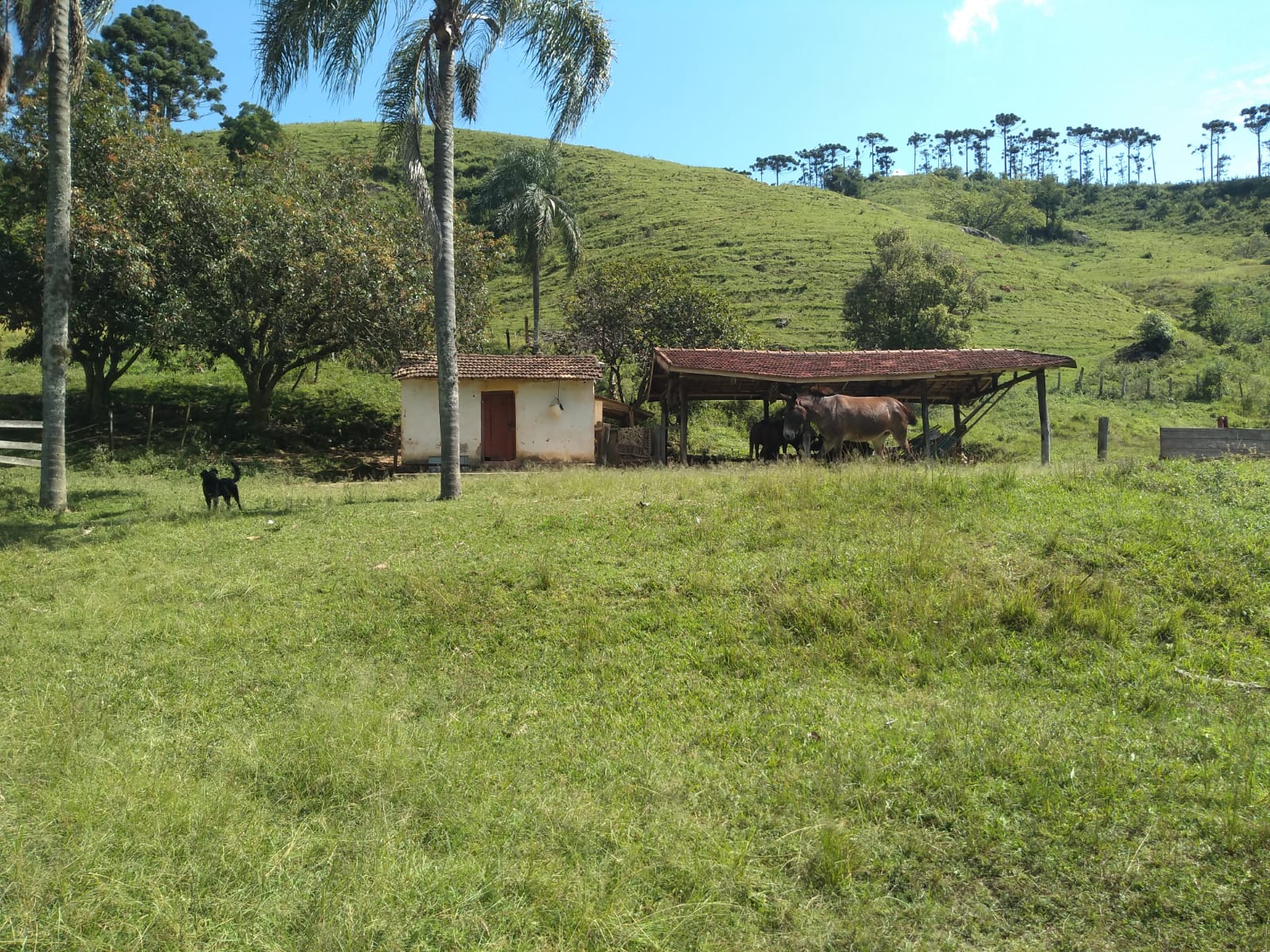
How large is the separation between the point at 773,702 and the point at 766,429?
15.1 meters

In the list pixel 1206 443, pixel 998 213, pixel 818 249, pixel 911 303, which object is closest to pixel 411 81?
pixel 1206 443

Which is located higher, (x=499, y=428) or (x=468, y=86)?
(x=468, y=86)

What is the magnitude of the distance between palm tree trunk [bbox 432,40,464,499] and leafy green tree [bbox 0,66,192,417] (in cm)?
1024

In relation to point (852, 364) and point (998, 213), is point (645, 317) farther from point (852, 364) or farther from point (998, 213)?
point (998, 213)

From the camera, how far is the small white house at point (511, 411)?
22.0 metres

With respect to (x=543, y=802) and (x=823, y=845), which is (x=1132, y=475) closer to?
(x=823, y=845)

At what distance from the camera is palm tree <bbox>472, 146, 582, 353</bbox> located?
30.6 metres

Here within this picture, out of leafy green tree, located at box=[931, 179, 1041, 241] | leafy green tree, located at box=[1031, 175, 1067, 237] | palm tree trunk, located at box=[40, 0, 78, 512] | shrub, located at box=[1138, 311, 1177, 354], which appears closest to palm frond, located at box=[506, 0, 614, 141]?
palm tree trunk, located at box=[40, 0, 78, 512]

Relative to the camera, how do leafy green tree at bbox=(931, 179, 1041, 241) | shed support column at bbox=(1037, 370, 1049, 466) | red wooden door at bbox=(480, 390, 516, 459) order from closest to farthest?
1. shed support column at bbox=(1037, 370, 1049, 466)
2. red wooden door at bbox=(480, 390, 516, 459)
3. leafy green tree at bbox=(931, 179, 1041, 241)

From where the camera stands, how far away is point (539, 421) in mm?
22516

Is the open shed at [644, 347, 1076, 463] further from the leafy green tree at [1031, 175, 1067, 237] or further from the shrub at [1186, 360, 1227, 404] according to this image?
the leafy green tree at [1031, 175, 1067, 237]

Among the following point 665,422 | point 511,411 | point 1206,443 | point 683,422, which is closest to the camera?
point 1206,443

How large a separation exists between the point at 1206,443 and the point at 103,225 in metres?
23.4

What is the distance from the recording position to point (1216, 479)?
9.90m
